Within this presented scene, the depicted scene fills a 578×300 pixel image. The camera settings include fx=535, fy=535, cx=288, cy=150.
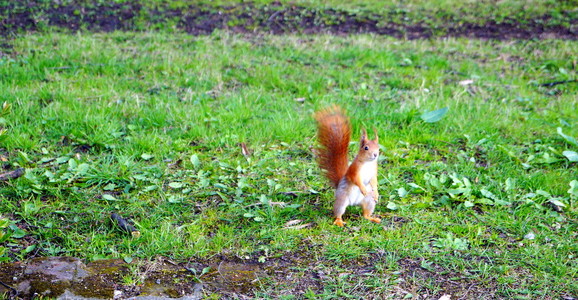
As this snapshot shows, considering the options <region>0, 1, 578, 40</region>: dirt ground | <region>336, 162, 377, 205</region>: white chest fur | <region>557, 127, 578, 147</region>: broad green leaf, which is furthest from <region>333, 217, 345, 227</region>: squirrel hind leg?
<region>0, 1, 578, 40</region>: dirt ground

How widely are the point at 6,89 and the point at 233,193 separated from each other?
232cm

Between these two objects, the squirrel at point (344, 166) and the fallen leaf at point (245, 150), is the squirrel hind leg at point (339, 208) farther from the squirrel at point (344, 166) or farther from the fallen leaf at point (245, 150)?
the fallen leaf at point (245, 150)

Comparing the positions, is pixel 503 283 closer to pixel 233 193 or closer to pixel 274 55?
pixel 233 193

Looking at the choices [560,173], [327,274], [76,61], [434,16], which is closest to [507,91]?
[560,173]

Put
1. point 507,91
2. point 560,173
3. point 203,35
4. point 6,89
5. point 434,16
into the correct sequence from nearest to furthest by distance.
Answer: point 560,173, point 6,89, point 507,91, point 203,35, point 434,16

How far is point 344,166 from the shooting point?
280cm

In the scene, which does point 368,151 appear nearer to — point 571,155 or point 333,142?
point 333,142

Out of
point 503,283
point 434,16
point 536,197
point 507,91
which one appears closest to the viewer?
point 503,283

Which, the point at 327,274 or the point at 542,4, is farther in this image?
the point at 542,4

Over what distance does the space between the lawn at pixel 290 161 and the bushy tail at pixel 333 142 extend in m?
0.28

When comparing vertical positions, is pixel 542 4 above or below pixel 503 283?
above

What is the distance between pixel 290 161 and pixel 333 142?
887 mm

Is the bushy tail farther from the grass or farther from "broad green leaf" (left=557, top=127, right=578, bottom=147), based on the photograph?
"broad green leaf" (left=557, top=127, right=578, bottom=147)

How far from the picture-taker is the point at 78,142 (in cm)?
368
